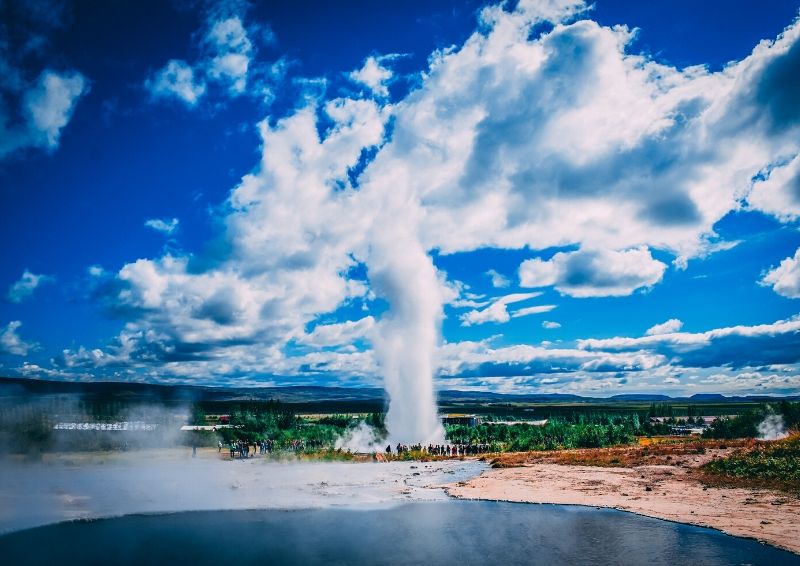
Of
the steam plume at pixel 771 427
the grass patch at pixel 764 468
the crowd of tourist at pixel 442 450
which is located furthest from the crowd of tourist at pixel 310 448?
the steam plume at pixel 771 427

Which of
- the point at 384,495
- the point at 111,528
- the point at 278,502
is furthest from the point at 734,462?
the point at 111,528

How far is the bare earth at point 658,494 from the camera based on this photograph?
21312mm

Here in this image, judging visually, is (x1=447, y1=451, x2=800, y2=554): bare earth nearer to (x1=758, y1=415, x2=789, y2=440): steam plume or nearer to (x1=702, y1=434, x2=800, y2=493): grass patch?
(x1=702, y1=434, x2=800, y2=493): grass patch

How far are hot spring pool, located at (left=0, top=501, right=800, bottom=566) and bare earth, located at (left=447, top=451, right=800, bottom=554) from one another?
1391 millimetres

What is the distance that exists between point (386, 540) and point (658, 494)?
1591 cm

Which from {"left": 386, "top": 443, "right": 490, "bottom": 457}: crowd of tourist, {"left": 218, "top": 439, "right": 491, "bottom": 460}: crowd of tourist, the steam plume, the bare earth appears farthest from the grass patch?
the steam plume

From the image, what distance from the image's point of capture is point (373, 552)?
18578 millimetres

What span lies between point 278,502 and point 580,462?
24.9 meters

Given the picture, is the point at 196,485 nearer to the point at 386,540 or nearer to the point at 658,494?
the point at 386,540

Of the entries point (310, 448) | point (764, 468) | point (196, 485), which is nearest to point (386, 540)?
point (196, 485)

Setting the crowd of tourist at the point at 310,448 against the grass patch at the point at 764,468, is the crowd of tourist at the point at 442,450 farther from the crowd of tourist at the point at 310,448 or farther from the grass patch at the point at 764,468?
the grass patch at the point at 764,468

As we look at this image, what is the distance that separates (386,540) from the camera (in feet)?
66.3

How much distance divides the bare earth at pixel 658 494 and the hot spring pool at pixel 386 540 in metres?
1.39

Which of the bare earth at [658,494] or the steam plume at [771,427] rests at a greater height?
the bare earth at [658,494]
